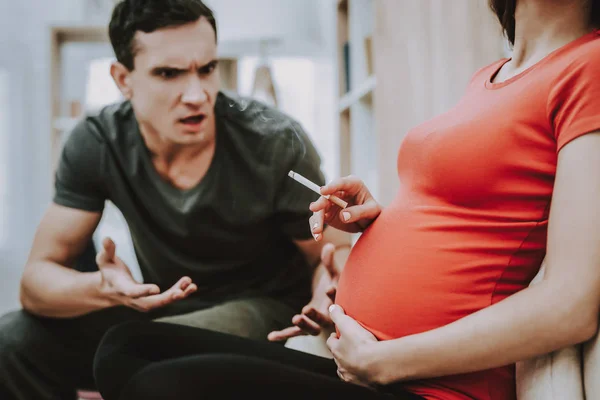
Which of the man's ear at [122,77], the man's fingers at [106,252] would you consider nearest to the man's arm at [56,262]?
the man's fingers at [106,252]

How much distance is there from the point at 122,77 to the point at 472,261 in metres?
0.95

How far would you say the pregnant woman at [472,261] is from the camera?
1.91ft

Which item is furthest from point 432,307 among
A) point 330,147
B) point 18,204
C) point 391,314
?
point 18,204

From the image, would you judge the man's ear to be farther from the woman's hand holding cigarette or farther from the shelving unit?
the shelving unit

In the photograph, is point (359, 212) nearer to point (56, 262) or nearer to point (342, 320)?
point (342, 320)

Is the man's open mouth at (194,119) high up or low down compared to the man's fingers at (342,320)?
up

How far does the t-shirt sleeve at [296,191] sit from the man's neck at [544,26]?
0.55 meters

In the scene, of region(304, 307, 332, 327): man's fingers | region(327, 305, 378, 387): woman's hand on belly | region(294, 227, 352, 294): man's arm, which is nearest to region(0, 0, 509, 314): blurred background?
region(294, 227, 352, 294): man's arm

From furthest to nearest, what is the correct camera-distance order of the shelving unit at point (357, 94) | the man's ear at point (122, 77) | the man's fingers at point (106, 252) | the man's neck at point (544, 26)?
the shelving unit at point (357, 94) → the man's ear at point (122, 77) → the man's fingers at point (106, 252) → the man's neck at point (544, 26)

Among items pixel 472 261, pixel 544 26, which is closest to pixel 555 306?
pixel 472 261

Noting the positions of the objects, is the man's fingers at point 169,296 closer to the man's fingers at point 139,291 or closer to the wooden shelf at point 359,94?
the man's fingers at point 139,291

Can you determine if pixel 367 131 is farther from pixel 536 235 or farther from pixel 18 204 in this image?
pixel 18 204

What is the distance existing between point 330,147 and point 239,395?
2506 millimetres

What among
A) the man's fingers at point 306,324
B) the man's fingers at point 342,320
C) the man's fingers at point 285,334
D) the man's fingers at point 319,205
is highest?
the man's fingers at point 319,205
